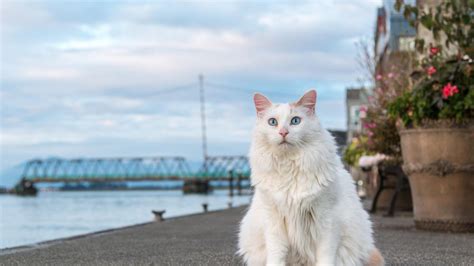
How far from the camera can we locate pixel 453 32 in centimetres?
998

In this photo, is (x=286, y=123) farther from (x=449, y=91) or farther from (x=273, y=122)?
(x=449, y=91)

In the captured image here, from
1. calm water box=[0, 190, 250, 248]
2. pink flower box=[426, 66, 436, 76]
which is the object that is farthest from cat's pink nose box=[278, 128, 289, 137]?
calm water box=[0, 190, 250, 248]

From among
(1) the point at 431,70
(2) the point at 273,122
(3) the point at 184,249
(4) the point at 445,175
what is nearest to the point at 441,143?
(4) the point at 445,175

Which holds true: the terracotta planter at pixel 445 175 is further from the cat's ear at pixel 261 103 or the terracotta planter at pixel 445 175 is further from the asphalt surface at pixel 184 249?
the cat's ear at pixel 261 103

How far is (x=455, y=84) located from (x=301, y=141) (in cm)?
481

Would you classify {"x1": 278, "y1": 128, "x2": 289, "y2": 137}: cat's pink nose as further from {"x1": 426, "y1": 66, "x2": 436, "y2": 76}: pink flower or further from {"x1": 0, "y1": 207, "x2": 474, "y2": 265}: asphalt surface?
{"x1": 426, "y1": 66, "x2": 436, "y2": 76}: pink flower

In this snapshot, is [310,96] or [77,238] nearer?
[310,96]

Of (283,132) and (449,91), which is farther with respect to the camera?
(449,91)

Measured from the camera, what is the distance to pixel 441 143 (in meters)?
8.13

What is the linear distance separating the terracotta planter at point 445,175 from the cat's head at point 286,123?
4.42 metres

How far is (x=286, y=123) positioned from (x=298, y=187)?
0.33m

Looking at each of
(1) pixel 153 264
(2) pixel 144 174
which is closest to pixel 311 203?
(1) pixel 153 264

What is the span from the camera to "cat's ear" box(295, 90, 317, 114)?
4016mm

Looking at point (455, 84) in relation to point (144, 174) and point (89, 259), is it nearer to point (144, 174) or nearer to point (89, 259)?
point (89, 259)
